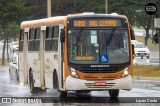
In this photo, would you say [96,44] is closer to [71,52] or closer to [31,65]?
[71,52]

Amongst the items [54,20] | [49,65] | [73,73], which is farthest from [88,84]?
[54,20]

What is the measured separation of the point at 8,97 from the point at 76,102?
3141 millimetres

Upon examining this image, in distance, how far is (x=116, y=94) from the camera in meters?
22.2

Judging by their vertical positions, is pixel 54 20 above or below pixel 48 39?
above

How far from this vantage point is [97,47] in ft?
69.4

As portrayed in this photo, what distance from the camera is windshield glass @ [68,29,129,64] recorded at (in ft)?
68.9

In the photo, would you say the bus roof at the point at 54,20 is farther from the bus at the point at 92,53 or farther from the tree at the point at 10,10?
the tree at the point at 10,10

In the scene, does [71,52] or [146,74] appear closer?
[71,52]

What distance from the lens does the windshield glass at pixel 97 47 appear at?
2100 centimetres

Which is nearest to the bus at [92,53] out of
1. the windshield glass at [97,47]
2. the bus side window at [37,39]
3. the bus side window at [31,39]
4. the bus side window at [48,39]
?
the windshield glass at [97,47]

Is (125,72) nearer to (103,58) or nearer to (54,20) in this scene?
(103,58)

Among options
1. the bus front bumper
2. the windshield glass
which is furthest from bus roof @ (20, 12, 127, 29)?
the bus front bumper

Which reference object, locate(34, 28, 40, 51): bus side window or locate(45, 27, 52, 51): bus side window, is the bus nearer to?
locate(45, 27, 52, 51): bus side window

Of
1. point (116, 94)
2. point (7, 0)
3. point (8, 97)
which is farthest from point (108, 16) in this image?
point (7, 0)
